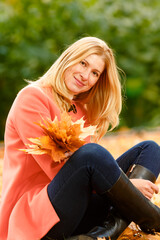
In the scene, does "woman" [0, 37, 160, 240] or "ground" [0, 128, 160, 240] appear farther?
"ground" [0, 128, 160, 240]

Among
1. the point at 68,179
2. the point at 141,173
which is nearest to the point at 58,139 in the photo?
the point at 68,179

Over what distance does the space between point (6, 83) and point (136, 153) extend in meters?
3.60

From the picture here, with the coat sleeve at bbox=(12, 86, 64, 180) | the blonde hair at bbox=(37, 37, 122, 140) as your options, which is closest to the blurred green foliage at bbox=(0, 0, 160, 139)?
the blonde hair at bbox=(37, 37, 122, 140)

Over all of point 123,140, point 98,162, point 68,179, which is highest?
point 98,162

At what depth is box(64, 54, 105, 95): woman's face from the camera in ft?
6.51

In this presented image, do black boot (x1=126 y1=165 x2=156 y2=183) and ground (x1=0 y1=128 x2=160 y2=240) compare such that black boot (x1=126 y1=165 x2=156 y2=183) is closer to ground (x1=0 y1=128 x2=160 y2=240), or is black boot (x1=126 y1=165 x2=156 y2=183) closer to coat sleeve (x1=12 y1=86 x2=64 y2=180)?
coat sleeve (x1=12 y1=86 x2=64 y2=180)

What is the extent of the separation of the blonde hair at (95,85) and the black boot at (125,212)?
1.79 feet

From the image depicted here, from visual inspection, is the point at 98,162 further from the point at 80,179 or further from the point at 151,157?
the point at 151,157

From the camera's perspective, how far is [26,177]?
1.74 meters

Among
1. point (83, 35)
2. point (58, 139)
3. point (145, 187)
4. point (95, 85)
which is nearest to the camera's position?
point (58, 139)

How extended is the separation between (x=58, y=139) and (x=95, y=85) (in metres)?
0.78

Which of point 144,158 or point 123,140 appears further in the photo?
point 123,140

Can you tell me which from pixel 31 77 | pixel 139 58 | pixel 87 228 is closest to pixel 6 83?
pixel 31 77

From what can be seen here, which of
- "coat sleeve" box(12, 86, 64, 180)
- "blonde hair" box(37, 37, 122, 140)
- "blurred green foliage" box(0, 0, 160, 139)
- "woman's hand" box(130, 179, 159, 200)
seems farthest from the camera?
"blurred green foliage" box(0, 0, 160, 139)
